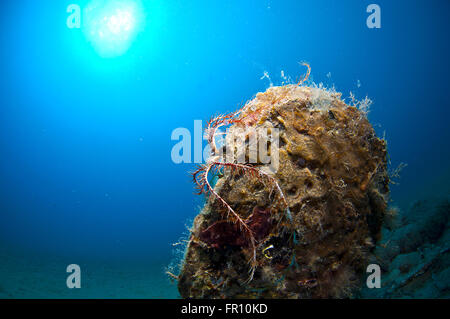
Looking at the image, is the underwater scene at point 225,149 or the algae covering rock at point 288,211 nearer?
the algae covering rock at point 288,211

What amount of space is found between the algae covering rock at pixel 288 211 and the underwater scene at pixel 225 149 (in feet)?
0.08

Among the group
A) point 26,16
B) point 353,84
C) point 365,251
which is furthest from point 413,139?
point 26,16

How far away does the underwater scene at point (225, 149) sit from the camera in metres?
2.85

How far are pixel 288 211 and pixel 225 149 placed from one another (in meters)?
1.29

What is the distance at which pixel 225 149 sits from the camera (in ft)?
10.7

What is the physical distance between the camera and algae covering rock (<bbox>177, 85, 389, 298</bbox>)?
269 cm

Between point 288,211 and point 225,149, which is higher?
point 225,149

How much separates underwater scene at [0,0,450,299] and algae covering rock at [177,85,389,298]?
25 mm

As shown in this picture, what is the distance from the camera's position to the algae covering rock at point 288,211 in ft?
8.82

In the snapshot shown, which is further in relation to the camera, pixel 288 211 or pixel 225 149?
pixel 225 149

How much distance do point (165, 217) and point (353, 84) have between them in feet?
210

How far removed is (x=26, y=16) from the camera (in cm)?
4375
